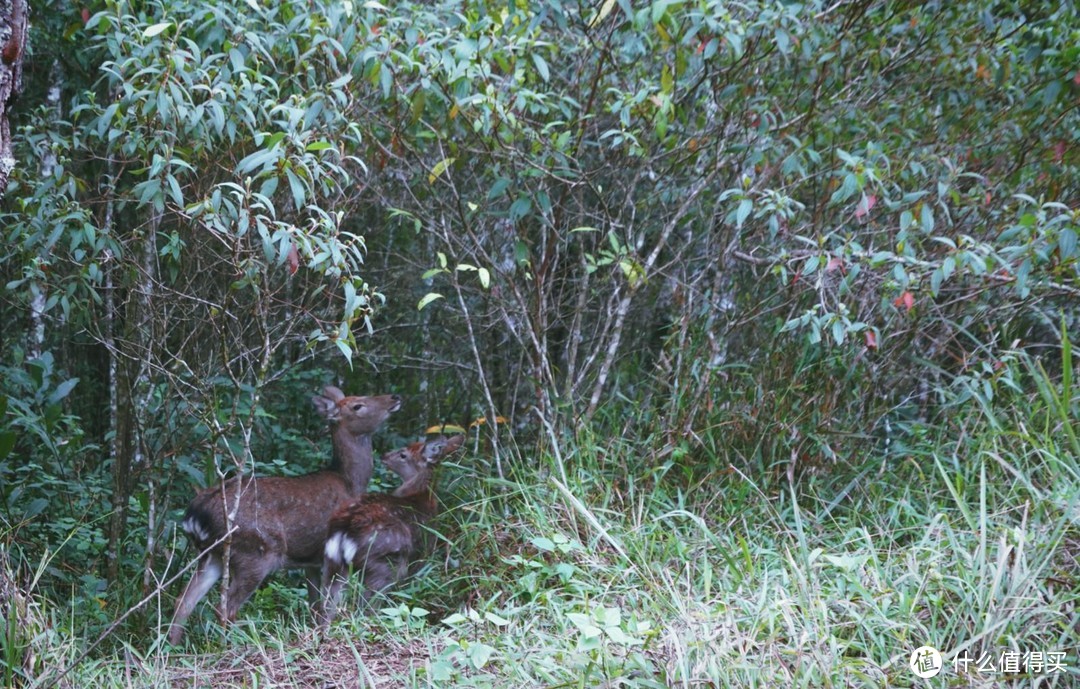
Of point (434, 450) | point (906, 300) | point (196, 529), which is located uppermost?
point (906, 300)

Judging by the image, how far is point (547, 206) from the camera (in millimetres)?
5633

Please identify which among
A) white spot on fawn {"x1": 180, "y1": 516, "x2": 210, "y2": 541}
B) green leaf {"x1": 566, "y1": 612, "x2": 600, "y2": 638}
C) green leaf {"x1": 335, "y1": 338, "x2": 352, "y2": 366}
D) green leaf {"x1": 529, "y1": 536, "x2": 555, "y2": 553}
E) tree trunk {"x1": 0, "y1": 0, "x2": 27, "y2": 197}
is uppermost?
tree trunk {"x1": 0, "y1": 0, "x2": 27, "y2": 197}

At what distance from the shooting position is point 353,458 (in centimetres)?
645

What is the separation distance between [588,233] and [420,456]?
184 centimetres

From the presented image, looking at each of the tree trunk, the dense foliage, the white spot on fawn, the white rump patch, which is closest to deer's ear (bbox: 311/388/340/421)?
the dense foliage

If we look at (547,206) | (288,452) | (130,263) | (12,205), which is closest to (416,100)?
(547,206)

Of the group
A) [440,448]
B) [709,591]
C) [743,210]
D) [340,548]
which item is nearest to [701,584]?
[709,591]

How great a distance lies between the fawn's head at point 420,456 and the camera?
20.3ft

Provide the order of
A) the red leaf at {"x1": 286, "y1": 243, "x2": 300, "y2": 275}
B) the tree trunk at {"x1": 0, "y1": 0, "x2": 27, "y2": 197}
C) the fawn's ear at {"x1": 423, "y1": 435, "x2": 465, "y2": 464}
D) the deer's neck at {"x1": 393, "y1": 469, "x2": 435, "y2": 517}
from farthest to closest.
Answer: the fawn's ear at {"x1": 423, "y1": 435, "x2": 465, "y2": 464} → the deer's neck at {"x1": 393, "y1": 469, "x2": 435, "y2": 517} → the red leaf at {"x1": 286, "y1": 243, "x2": 300, "y2": 275} → the tree trunk at {"x1": 0, "y1": 0, "x2": 27, "y2": 197}

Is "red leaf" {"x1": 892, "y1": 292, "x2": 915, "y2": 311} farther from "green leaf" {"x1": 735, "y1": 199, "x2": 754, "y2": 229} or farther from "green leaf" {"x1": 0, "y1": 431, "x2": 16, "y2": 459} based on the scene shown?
"green leaf" {"x1": 0, "y1": 431, "x2": 16, "y2": 459}

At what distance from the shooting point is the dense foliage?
Answer: 15.9 ft

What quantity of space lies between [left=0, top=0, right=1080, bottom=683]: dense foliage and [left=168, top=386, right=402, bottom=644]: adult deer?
28 cm

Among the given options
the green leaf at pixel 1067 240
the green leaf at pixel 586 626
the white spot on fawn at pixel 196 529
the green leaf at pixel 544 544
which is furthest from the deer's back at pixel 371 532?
the green leaf at pixel 1067 240

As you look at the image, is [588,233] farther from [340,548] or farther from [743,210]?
[340,548]
